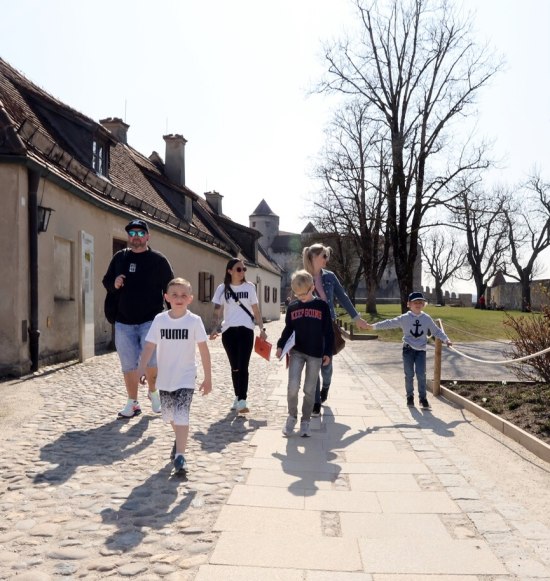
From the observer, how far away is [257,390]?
8.72 m

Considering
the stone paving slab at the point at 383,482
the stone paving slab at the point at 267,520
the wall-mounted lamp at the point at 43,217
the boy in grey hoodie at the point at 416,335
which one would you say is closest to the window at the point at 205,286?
the wall-mounted lamp at the point at 43,217

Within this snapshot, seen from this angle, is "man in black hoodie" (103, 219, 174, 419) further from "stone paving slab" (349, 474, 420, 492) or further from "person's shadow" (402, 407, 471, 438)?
"person's shadow" (402, 407, 471, 438)

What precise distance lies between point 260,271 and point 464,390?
29.3 m

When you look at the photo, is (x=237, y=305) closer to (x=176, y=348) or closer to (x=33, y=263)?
(x=176, y=348)

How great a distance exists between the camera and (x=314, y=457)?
5055 millimetres

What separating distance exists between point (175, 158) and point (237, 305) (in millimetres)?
20999

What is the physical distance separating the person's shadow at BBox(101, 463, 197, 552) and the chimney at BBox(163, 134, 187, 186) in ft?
75.9

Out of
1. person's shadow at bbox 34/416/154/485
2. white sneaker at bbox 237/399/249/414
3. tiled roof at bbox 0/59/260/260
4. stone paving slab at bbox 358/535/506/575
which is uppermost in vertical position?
tiled roof at bbox 0/59/260/260

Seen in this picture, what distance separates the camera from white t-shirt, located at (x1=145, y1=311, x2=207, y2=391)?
14.8ft

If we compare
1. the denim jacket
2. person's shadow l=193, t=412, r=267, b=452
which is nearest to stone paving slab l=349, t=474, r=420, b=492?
person's shadow l=193, t=412, r=267, b=452

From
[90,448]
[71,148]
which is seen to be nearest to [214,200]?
[71,148]

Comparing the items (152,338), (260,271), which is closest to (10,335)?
(152,338)

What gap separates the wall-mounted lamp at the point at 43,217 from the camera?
9594 millimetres

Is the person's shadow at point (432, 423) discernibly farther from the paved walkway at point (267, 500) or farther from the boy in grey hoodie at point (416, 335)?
the boy in grey hoodie at point (416, 335)
